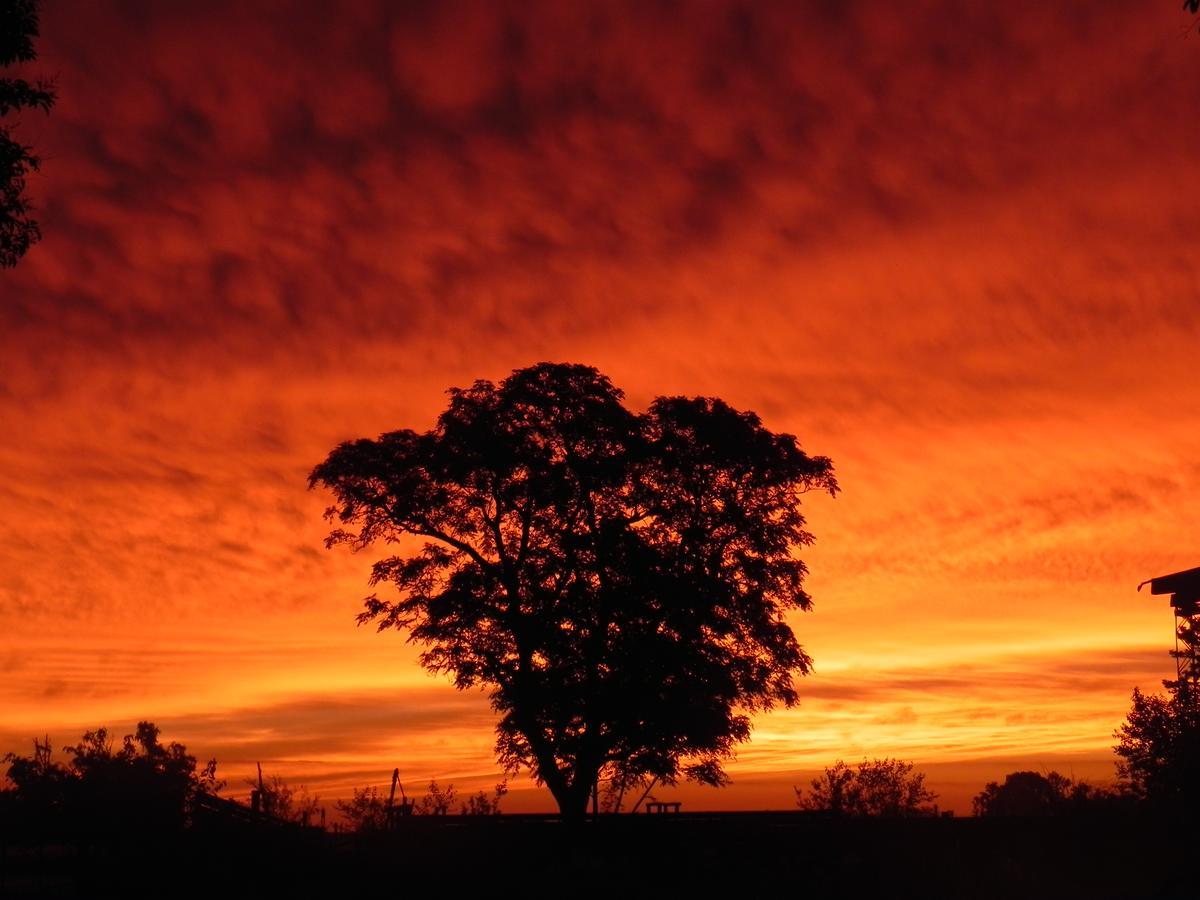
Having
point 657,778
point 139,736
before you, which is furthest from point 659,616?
point 139,736

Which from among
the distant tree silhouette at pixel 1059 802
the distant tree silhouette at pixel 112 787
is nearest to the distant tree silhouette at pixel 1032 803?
the distant tree silhouette at pixel 1059 802

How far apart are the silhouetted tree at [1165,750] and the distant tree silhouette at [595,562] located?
33.9ft

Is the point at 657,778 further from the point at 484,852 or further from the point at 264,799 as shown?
the point at 264,799

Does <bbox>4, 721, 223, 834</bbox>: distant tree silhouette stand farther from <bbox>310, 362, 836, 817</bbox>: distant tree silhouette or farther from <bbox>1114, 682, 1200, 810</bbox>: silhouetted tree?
<bbox>1114, 682, 1200, 810</bbox>: silhouetted tree

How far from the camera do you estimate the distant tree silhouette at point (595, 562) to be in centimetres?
3656

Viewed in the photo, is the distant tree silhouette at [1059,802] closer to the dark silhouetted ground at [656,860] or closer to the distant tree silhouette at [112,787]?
the dark silhouetted ground at [656,860]

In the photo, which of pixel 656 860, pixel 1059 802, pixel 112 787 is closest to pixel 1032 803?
pixel 1059 802

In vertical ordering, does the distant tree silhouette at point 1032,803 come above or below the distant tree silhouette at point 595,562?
below

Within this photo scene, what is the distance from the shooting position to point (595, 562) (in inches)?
1471

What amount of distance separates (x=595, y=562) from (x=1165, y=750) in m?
17.3

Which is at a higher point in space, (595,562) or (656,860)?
(595,562)

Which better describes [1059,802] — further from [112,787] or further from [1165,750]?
[112,787]

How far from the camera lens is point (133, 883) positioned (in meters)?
32.0

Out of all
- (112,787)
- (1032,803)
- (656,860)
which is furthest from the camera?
(112,787)
